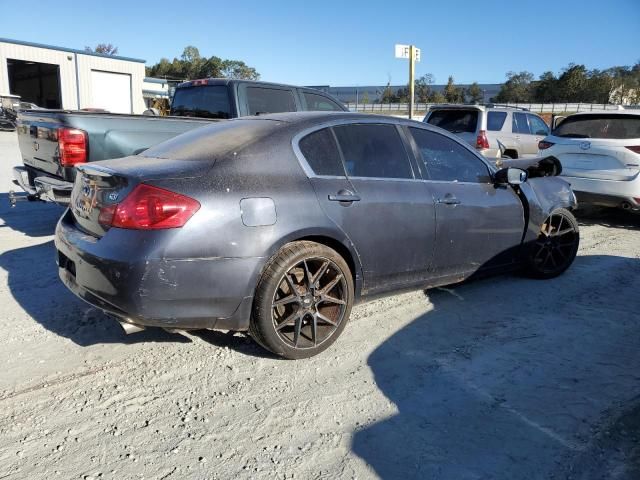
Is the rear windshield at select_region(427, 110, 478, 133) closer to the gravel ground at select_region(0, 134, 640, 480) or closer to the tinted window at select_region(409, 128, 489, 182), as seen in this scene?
the tinted window at select_region(409, 128, 489, 182)

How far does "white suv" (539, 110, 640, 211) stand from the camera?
711 cm

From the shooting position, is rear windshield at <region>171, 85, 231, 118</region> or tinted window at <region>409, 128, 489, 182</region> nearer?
tinted window at <region>409, 128, 489, 182</region>

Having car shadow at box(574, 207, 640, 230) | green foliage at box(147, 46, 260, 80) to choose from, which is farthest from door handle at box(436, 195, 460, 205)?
green foliage at box(147, 46, 260, 80)

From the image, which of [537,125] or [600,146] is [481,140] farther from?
[600,146]

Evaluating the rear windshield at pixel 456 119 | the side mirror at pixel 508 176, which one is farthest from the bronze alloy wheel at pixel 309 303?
the rear windshield at pixel 456 119

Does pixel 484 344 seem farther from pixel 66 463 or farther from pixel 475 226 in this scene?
pixel 66 463

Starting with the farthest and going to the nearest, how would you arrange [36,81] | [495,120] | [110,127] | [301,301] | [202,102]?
[36,81], [495,120], [202,102], [110,127], [301,301]

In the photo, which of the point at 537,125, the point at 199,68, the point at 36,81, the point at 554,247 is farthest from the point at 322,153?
the point at 199,68

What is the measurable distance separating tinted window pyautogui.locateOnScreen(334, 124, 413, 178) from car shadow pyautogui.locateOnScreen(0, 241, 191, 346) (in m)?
1.74

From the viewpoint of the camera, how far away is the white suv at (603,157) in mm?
7105

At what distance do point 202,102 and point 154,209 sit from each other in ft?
15.6

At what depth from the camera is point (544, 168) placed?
18.8 ft

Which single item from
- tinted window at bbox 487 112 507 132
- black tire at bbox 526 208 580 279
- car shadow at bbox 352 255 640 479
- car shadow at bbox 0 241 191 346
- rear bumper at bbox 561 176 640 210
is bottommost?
car shadow at bbox 352 255 640 479

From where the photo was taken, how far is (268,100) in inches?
272
